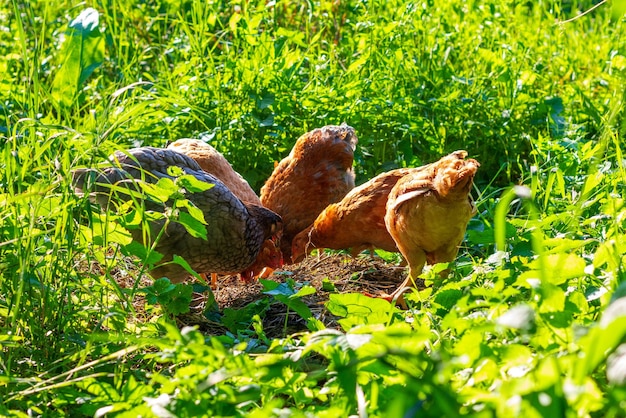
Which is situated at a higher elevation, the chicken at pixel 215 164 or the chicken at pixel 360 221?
the chicken at pixel 215 164

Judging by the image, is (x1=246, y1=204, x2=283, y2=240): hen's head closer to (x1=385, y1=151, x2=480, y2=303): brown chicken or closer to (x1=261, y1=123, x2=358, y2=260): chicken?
(x1=261, y1=123, x2=358, y2=260): chicken

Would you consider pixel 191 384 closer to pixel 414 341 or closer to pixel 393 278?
pixel 414 341

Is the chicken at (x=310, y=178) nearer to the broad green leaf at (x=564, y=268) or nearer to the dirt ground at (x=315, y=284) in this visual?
the dirt ground at (x=315, y=284)

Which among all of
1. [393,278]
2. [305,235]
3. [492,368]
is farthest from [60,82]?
[492,368]

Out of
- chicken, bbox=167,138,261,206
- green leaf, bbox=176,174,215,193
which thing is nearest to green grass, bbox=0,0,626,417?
chicken, bbox=167,138,261,206

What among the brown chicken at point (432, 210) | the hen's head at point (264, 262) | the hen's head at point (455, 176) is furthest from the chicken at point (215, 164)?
the hen's head at point (455, 176)

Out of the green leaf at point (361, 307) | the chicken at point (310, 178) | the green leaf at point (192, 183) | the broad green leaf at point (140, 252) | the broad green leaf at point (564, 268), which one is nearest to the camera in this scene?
the broad green leaf at point (564, 268)

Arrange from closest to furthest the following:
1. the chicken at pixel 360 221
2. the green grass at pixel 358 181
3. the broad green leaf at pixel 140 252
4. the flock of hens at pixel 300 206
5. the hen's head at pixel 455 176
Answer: the green grass at pixel 358 181
the broad green leaf at pixel 140 252
the hen's head at pixel 455 176
the flock of hens at pixel 300 206
the chicken at pixel 360 221

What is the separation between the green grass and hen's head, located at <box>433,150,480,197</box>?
0.21m

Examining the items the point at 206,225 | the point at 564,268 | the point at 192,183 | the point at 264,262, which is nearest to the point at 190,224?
the point at 192,183

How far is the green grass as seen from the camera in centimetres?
188

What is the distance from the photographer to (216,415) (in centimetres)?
190

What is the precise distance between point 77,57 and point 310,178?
1.49 m

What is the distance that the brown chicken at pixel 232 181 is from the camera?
167 inches
